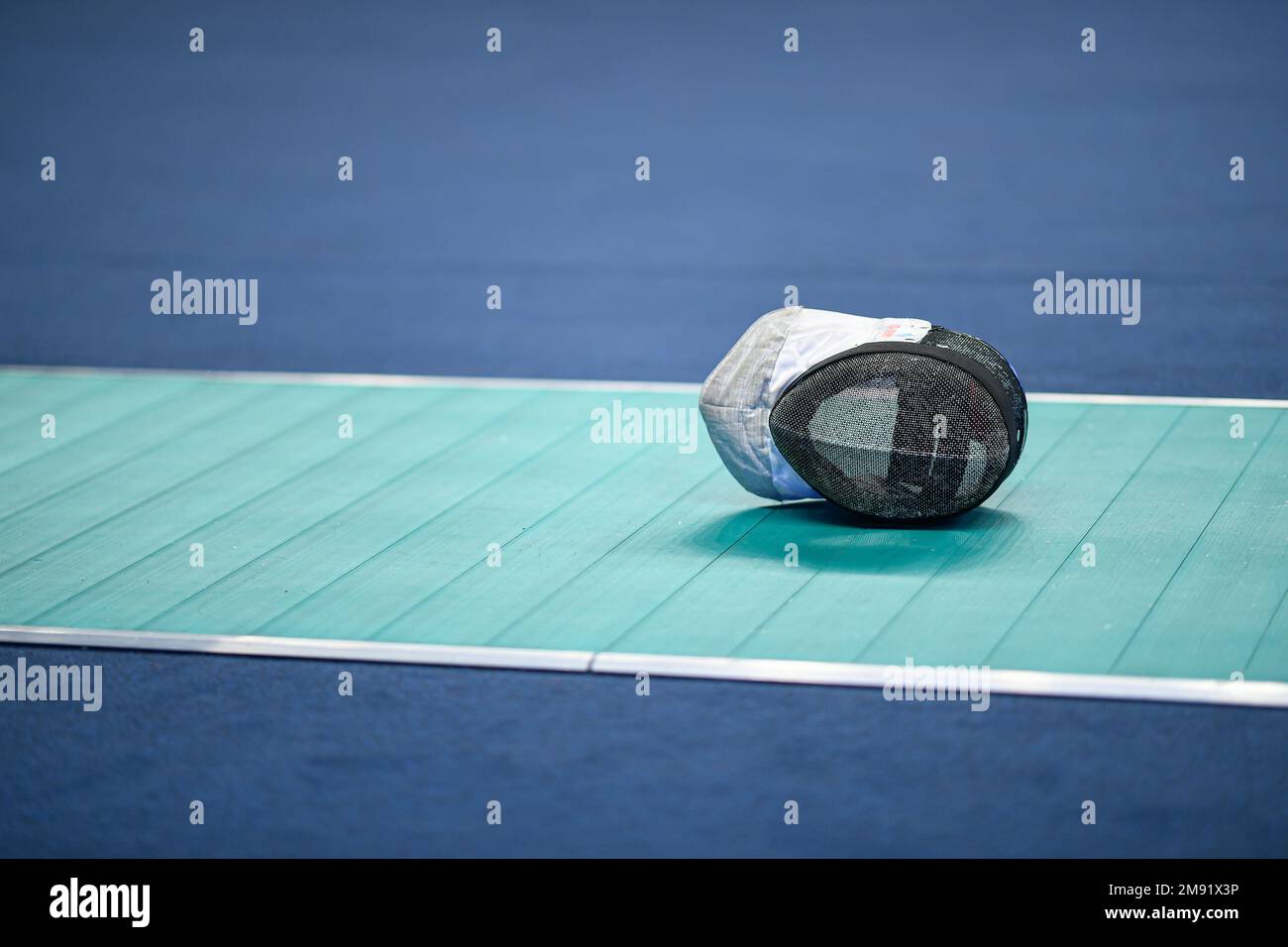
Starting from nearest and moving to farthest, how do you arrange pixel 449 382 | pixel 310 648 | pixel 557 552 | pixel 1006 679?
pixel 1006 679 → pixel 310 648 → pixel 557 552 → pixel 449 382

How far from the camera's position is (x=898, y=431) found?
4422 mm

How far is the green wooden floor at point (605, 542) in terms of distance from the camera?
4.04m

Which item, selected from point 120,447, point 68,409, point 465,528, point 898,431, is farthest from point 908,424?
point 68,409

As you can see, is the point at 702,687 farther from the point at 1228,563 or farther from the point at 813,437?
the point at 1228,563

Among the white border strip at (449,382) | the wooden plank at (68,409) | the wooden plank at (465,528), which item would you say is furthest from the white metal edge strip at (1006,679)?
the wooden plank at (68,409)

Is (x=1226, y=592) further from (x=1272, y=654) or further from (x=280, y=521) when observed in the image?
(x=280, y=521)

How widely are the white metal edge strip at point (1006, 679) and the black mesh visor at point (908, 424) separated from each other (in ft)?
2.69

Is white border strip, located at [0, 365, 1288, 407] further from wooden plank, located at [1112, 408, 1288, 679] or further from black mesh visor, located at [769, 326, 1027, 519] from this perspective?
black mesh visor, located at [769, 326, 1027, 519]

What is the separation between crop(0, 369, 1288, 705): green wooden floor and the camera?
4.04 metres

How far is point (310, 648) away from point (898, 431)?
1545 millimetres

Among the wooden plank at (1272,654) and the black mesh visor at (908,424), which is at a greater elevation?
the black mesh visor at (908,424)

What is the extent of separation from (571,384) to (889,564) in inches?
90.8

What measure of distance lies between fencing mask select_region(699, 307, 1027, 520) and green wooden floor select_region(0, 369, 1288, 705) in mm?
162

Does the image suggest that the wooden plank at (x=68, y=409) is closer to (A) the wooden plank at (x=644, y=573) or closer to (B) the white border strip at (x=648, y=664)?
(B) the white border strip at (x=648, y=664)
